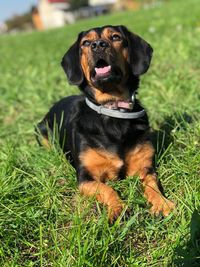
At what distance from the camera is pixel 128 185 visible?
3660 millimetres

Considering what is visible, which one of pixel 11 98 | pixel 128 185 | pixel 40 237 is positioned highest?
pixel 40 237

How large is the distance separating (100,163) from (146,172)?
0.39m

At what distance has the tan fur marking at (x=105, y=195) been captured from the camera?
312 centimetres

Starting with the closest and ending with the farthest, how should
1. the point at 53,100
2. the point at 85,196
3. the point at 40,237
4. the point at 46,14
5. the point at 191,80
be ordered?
1. the point at 40,237
2. the point at 85,196
3. the point at 191,80
4. the point at 53,100
5. the point at 46,14

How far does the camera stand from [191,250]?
8.83 ft

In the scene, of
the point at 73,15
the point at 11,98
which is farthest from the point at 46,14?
the point at 11,98

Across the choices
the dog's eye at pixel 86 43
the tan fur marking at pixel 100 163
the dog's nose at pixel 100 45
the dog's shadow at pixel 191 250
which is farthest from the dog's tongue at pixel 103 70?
the dog's shadow at pixel 191 250

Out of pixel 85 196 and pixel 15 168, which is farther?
pixel 15 168

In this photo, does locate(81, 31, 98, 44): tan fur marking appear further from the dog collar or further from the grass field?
the grass field

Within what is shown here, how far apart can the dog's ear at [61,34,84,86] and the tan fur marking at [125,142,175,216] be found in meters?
0.86

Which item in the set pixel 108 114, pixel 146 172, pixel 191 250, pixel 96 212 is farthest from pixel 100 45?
pixel 191 250

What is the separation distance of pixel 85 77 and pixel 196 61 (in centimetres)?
395

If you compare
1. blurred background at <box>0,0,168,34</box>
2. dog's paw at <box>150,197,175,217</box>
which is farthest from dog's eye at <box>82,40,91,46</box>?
blurred background at <box>0,0,168,34</box>

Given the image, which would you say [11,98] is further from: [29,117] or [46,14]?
[46,14]
